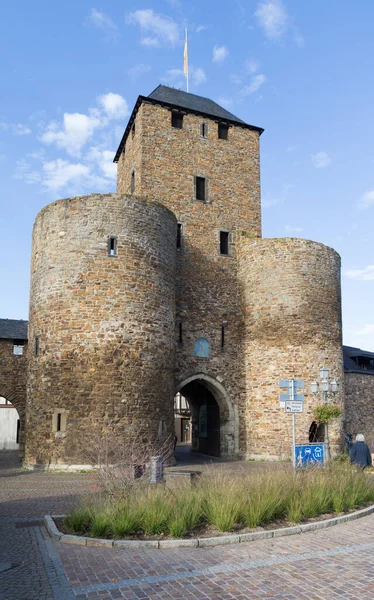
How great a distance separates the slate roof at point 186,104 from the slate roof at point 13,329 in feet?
33.2

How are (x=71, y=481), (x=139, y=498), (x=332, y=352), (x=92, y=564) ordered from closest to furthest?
(x=92, y=564)
(x=139, y=498)
(x=71, y=481)
(x=332, y=352)

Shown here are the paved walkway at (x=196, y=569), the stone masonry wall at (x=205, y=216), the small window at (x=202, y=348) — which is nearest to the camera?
the paved walkway at (x=196, y=569)

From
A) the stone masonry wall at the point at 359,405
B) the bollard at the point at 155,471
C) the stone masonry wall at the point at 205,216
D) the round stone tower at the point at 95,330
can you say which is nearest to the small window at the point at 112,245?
the round stone tower at the point at 95,330

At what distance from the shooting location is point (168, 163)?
75.7 ft

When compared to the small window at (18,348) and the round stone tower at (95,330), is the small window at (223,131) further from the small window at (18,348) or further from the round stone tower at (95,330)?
the small window at (18,348)

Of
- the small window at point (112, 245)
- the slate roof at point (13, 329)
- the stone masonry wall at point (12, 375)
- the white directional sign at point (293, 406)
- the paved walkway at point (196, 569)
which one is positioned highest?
the small window at point (112, 245)

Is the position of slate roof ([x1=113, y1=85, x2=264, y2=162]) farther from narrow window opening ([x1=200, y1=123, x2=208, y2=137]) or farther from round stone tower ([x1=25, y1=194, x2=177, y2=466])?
round stone tower ([x1=25, y1=194, x2=177, y2=466])

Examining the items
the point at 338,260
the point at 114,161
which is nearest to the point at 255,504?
the point at 338,260

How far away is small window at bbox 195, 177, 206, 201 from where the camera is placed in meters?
23.6

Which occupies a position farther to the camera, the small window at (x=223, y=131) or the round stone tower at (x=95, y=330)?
the small window at (x=223, y=131)

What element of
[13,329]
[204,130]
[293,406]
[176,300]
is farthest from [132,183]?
[293,406]

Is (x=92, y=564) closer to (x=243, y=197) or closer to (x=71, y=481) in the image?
(x=71, y=481)

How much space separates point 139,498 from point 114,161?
22.8 metres

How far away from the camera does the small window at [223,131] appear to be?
2527 centimetres
